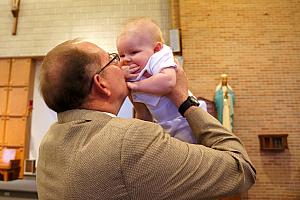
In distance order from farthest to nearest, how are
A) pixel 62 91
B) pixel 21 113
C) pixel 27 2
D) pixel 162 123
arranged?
pixel 27 2
pixel 21 113
pixel 162 123
pixel 62 91

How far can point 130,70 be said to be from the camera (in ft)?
3.71

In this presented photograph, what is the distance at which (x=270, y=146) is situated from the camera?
4258 millimetres

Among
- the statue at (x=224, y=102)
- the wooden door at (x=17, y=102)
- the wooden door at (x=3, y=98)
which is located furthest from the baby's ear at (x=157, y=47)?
the wooden door at (x=3, y=98)

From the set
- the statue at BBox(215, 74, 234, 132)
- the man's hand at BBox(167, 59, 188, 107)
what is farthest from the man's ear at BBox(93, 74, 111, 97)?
the statue at BBox(215, 74, 234, 132)

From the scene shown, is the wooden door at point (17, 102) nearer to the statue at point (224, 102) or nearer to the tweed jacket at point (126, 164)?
the statue at point (224, 102)

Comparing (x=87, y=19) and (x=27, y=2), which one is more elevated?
(x=27, y=2)

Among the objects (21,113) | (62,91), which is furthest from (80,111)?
(21,113)

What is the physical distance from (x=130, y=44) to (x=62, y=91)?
17.4 inches

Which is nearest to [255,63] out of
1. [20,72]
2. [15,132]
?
[20,72]

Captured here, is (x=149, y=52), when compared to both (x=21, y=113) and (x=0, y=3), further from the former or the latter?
(x=0, y=3)

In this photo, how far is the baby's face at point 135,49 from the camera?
116 cm

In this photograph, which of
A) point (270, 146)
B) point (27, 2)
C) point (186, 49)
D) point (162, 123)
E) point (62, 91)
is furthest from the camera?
point (27, 2)

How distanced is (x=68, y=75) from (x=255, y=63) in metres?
4.17

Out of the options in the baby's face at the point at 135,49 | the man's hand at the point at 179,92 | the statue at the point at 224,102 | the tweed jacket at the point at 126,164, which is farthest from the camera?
the statue at the point at 224,102
